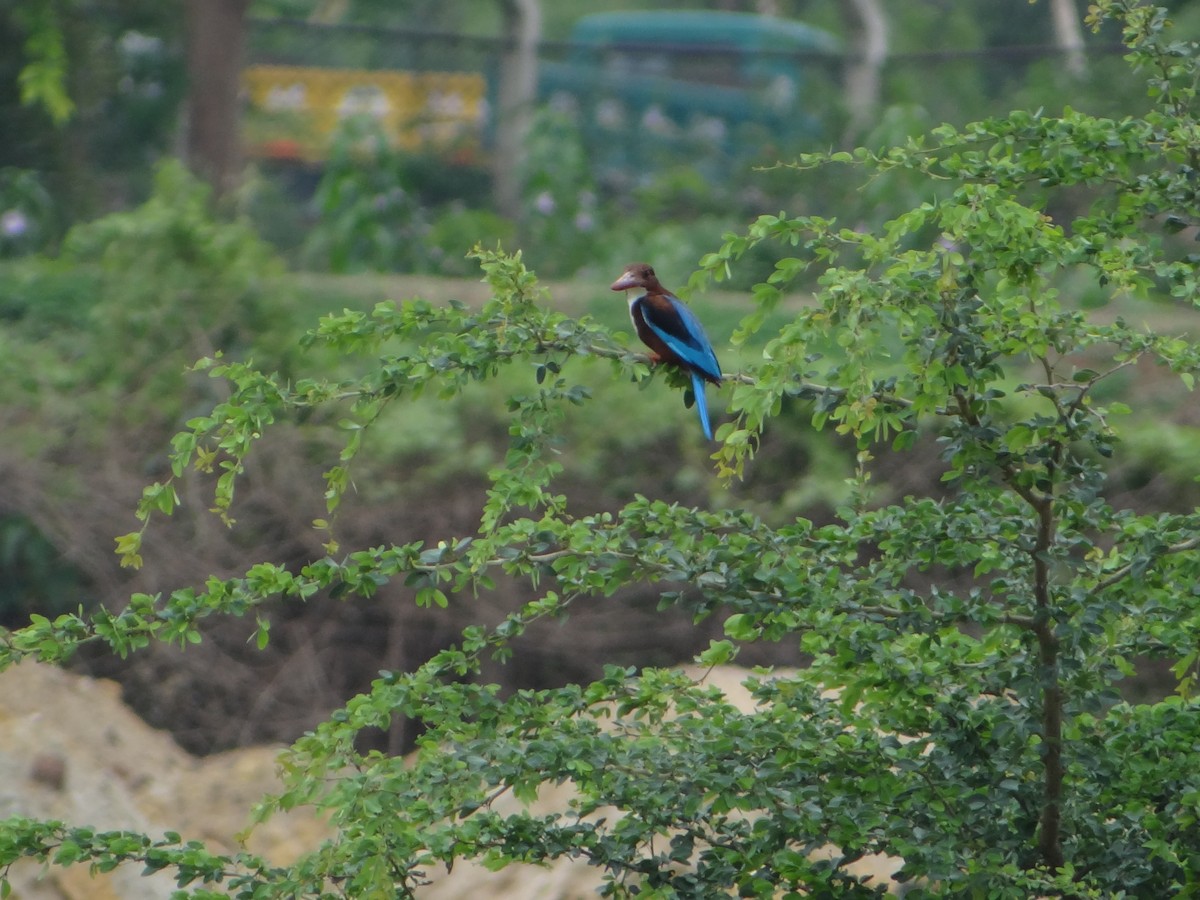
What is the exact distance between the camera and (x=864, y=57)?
1217 centimetres

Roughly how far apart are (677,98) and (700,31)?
8.17 feet

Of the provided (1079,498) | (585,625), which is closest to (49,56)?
(585,625)

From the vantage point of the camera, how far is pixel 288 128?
48.9 ft

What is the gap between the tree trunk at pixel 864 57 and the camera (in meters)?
12.1

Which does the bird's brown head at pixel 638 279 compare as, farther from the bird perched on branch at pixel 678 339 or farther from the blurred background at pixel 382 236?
the blurred background at pixel 382 236

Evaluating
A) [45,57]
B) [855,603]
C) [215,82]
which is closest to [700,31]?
[215,82]

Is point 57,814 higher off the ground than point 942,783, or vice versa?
point 942,783

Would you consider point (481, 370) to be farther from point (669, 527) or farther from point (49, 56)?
point (49, 56)

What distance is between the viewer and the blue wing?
9.74ft

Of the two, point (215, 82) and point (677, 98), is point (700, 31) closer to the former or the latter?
point (677, 98)

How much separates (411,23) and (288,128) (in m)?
4.42

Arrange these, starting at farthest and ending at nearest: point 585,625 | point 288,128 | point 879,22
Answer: point 288,128 → point 879,22 → point 585,625

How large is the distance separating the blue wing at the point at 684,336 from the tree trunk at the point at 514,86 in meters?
8.99

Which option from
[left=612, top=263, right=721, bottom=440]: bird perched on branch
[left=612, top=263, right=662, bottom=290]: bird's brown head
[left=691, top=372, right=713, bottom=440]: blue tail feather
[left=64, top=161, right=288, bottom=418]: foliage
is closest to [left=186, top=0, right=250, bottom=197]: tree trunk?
[left=64, top=161, right=288, bottom=418]: foliage
